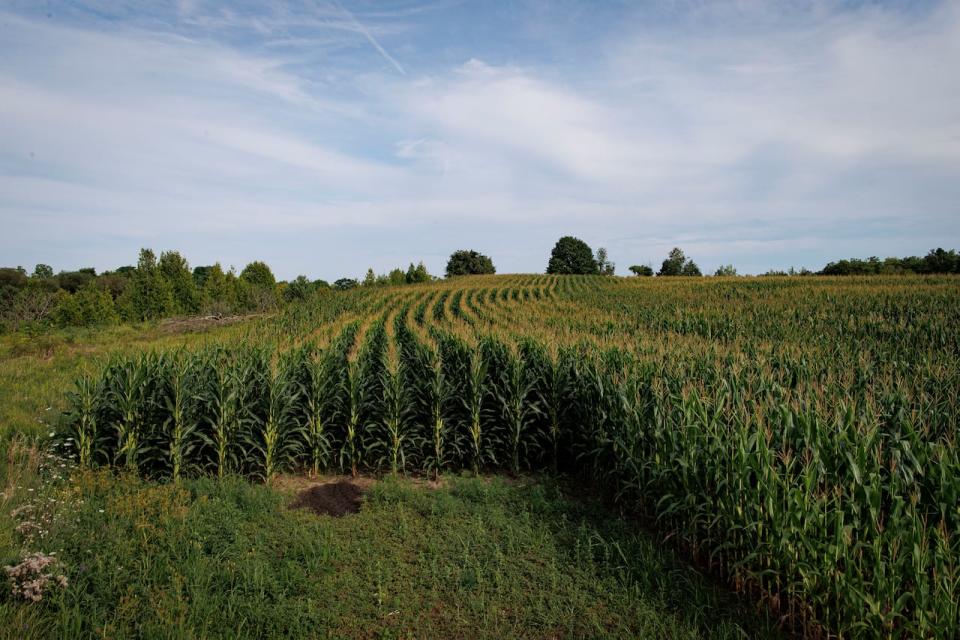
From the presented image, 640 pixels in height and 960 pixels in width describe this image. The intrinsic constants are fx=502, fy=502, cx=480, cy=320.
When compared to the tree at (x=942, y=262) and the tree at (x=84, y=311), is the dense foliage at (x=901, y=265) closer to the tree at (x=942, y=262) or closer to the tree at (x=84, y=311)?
the tree at (x=942, y=262)

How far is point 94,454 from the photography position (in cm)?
832

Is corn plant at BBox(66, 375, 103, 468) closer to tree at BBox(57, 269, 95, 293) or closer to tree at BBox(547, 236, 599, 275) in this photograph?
tree at BBox(57, 269, 95, 293)

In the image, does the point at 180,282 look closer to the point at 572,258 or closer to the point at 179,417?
the point at 179,417

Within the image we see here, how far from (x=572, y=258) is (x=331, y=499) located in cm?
9510

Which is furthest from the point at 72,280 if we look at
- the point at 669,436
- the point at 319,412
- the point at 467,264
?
the point at 669,436

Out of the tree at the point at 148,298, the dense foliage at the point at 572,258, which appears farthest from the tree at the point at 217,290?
the dense foliage at the point at 572,258

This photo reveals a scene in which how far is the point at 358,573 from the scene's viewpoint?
5.59 m

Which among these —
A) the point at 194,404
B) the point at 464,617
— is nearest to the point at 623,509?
the point at 464,617

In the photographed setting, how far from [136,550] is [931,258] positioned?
65452 millimetres

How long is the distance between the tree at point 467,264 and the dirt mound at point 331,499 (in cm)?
8950

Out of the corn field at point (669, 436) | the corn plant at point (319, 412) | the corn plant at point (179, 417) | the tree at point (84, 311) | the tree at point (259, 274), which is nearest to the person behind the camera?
the corn field at point (669, 436)

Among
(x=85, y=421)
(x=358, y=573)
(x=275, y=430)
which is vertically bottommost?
(x=358, y=573)

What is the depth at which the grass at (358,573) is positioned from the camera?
4.64 metres

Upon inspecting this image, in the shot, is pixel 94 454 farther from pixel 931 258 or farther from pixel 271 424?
pixel 931 258
